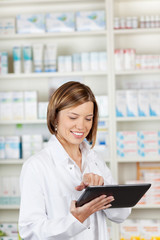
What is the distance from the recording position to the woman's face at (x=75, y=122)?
1524mm

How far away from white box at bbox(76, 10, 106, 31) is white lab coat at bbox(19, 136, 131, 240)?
2.30m

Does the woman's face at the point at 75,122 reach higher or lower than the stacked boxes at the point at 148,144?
higher

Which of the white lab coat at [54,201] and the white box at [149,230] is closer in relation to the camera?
the white lab coat at [54,201]

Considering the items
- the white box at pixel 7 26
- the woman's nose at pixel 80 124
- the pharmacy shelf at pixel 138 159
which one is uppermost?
the white box at pixel 7 26

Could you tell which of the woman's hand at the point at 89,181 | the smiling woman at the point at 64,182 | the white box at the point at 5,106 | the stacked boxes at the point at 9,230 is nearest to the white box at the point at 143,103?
the white box at the point at 5,106

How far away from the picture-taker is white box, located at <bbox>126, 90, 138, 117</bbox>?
3650mm

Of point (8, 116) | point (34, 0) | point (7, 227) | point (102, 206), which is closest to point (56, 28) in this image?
point (34, 0)

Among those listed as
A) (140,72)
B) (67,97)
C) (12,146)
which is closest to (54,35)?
(140,72)

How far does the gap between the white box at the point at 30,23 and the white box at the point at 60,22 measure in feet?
0.21

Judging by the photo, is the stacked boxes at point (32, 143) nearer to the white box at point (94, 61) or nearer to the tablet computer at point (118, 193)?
the white box at point (94, 61)

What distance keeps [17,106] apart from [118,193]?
2471 millimetres

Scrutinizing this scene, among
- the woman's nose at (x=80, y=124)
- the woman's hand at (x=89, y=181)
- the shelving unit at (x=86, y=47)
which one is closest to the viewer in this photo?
the woman's hand at (x=89, y=181)

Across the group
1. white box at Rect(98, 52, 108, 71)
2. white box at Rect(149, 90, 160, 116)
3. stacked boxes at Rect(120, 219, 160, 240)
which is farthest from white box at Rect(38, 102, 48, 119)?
stacked boxes at Rect(120, 219, 160, 240)

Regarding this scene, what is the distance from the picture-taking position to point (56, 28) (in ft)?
12.2
